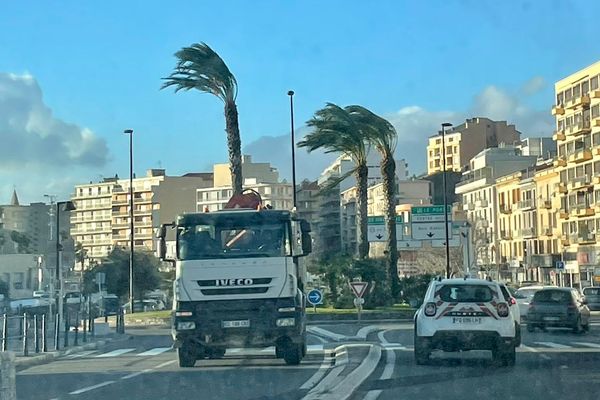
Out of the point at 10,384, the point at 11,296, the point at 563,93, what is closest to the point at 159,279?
the point at 11,296

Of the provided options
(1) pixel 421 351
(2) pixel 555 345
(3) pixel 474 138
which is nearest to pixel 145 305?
(2) pixel 555 345

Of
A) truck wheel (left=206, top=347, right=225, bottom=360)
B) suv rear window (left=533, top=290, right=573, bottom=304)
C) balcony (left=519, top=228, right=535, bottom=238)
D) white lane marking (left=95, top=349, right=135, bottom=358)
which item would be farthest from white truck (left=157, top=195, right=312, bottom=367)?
balcony (left=519, top=228, right=535, bottom=238)

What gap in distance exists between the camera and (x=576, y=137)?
9562cm

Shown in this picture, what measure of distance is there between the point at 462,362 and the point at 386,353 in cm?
319

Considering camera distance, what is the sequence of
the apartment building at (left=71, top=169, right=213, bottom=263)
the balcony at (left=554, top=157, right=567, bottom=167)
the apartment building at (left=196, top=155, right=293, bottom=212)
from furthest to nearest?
the apartment building at (left=71, top=169, right=213, bottom=263) < the apartment building at (left=196, top=155, right=293, bottom=212) < the balcony at (left=554, top=157, right=567, bottom=167)

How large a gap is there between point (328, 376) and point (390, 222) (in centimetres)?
3666

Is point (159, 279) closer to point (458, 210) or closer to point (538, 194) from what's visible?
point (538, 194)

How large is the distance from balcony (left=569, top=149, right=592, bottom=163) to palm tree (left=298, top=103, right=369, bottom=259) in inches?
1628

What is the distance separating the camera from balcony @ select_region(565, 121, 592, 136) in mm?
92875

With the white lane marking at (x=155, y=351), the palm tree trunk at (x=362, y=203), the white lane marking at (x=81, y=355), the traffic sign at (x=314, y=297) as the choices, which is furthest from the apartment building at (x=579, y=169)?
the white lane marking at (x=81, y=355)

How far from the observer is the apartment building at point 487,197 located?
11056cm

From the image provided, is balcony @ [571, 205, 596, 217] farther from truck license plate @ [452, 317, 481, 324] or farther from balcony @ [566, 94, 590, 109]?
truck license plate @ [452, 317, 481, 324]

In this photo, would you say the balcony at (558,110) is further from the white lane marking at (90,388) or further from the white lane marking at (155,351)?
the white lane marking at (90,388)

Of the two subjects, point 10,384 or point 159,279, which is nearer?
point 10,384
